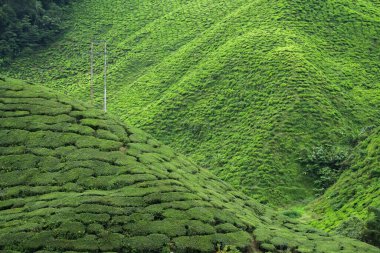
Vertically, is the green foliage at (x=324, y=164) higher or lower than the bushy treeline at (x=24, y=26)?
higher

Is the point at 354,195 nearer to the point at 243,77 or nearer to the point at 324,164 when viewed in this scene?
the point at 324,164

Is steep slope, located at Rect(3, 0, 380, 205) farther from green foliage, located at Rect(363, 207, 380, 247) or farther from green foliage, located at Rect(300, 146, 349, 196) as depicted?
green foliage, located at Rect(363, 207, 380, 247)

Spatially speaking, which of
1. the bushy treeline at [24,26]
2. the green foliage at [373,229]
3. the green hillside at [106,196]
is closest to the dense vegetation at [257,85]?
the green foliage at [373,229]

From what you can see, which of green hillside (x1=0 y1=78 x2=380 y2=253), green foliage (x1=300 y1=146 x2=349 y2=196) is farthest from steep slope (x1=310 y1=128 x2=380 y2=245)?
green hillside (x1=0 y1=78 x2=380 y2=253)

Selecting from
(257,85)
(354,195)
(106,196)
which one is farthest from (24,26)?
(106,196)

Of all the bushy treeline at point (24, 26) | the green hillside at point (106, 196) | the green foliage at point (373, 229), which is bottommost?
the bushy treeline at point (24, 26)

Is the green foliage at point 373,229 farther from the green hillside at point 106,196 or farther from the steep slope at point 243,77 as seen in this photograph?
the steep slope at point 243,77

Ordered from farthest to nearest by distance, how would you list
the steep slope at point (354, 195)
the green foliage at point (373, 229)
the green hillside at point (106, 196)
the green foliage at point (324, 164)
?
1. the green foliage at point (324, 164)
2. the steep slope at point (354, 195)
3. the green foliage at point (373, 229)
4. the green hillside at point (106, 196)
